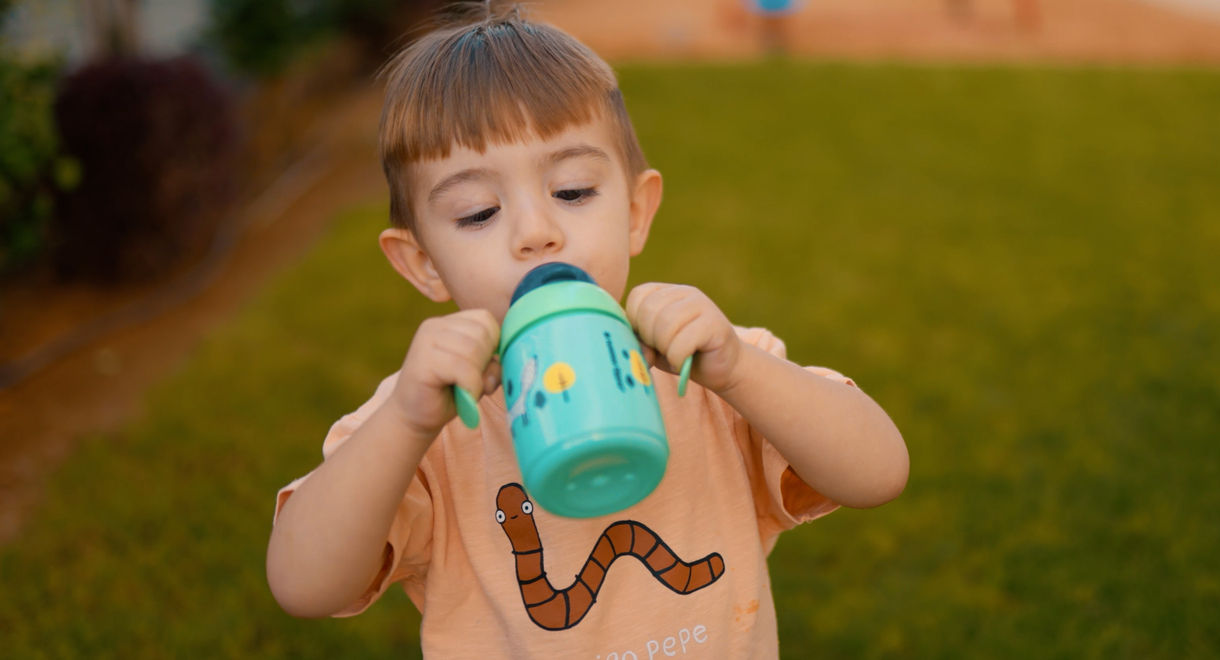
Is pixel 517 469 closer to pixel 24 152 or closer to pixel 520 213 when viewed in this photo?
pixel 520 213

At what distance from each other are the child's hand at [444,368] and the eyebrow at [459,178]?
0.28 meters

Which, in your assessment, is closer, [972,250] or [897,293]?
[897,293]

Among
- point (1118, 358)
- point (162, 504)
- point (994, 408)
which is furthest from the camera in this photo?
point (1118, 358)

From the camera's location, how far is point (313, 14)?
339 inches

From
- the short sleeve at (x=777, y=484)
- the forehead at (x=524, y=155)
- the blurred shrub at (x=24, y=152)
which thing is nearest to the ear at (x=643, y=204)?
the forehead at (x=524, y=155)

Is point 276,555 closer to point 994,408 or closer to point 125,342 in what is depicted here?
point 994,408

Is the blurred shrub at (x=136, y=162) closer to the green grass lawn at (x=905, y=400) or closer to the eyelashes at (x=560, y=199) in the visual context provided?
the green grass lawn at (x=905, y=400)

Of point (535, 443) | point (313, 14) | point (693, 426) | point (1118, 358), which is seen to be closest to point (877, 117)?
point (1118, 358)

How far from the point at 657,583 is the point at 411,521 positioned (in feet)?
1.38

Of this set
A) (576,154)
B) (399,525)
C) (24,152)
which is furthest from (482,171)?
(24,152)

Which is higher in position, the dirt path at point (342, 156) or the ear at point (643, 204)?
the dirt path at point (342, 156)

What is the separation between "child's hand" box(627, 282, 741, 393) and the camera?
1.47 meters

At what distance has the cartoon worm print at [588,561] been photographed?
1691 mm

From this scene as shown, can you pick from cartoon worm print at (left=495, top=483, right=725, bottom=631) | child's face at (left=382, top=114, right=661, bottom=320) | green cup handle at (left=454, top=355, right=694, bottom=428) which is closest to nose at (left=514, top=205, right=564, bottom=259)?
child's face at (left=382, top=114, right=661, bottom=320)
